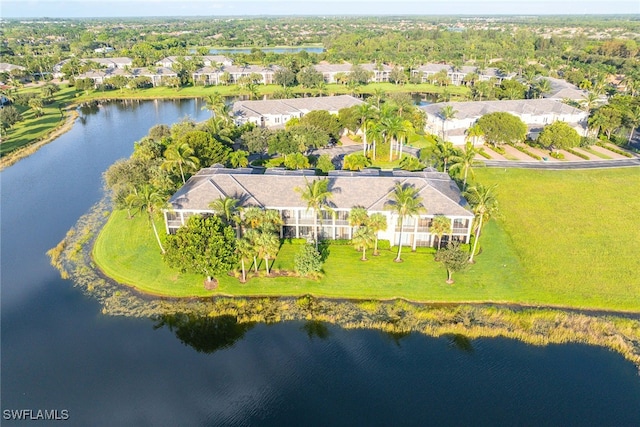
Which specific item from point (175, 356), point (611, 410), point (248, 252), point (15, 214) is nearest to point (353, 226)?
point (248, 252)

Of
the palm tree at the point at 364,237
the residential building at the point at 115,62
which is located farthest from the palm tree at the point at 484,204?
the residential building at the point at 115,62

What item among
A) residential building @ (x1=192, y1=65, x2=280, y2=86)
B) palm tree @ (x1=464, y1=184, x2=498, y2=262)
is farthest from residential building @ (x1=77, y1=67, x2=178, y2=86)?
palm tree @ (x1=464, y1=184, x2=498, y2=262)

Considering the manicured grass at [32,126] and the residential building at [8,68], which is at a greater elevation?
the residential building at [8,68]

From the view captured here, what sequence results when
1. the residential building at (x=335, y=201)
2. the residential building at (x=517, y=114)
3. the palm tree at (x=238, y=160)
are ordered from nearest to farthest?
the residential building at (x=335, y=201) < the palm tree at (x=238, y=160) < the residential building at (x=517, y=114)

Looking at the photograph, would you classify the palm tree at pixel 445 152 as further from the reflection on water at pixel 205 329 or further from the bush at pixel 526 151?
the reflection on water at pixel 205 329

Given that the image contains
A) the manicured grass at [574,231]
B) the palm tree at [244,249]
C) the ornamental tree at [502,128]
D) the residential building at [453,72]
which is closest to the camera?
the palm tree at [244,249]

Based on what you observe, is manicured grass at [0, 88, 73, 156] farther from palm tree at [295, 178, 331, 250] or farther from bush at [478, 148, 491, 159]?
bush at [478, 148, 491, 159]

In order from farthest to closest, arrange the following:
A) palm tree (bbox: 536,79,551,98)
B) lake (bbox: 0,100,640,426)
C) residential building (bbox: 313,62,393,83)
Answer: residential building (bbox: 313,62,393,83)
palm tree (bbox: 536,79,551,98)
lake (bbox: 0,100,640,426)
